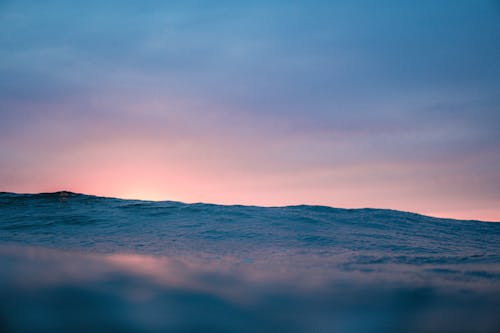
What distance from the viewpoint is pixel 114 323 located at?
2406 mm

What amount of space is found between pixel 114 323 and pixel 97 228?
6.87 meters

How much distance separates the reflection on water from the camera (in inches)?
98.6

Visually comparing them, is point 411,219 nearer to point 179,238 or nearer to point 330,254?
point 330,254

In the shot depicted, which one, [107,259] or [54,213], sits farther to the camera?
[54,213]

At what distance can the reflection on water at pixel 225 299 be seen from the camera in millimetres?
2504

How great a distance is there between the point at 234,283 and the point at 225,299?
57 cm

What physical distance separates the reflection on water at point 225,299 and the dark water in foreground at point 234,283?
11 mm

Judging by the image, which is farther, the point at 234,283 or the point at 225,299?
the point at 234,283

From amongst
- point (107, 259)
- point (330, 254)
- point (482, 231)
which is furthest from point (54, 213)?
point (482, 231)

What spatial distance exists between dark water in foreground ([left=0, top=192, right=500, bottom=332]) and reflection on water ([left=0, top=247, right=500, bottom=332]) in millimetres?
Answer: 11

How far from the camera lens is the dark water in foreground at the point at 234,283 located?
259 centimetres

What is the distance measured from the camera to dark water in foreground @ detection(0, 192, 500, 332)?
259 centimetres

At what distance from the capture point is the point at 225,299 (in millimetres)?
3074

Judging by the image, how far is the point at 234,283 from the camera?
3635 millimetres
